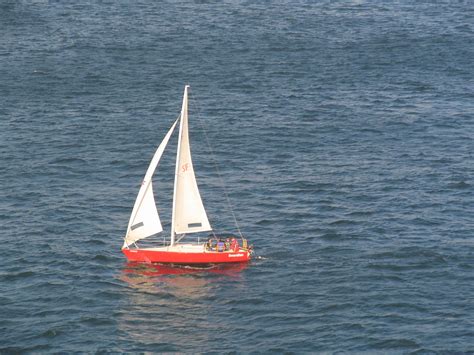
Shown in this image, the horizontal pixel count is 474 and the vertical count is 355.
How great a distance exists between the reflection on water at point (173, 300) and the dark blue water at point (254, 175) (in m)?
0.21

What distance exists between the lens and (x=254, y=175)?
124 m

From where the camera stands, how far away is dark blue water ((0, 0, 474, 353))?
90.4 m

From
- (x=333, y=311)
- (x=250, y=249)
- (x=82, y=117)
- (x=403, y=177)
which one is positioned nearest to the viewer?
(x=333, y=311)

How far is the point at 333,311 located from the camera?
91.4 meters

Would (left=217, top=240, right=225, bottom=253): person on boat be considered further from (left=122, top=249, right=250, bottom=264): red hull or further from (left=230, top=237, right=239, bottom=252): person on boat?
(left=230, top=237, right=239, bottom=252): person on boat

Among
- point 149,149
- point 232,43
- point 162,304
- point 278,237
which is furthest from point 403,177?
point 232,43

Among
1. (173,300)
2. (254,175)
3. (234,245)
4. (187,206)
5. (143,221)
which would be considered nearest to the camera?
(173,300)

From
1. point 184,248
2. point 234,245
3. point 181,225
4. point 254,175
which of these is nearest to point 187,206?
point 181,225

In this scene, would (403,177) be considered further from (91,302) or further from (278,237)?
(91,302)

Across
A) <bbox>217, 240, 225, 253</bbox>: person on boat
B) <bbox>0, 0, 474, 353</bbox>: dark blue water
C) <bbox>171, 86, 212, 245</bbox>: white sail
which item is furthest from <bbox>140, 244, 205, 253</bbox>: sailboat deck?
<bbox>0, 0, 474, 353</bbox>: dark blue water

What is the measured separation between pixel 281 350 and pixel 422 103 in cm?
7185

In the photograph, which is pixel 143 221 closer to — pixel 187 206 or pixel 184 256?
pixel 187 206

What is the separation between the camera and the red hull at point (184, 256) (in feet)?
328

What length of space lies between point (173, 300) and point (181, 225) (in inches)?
421
